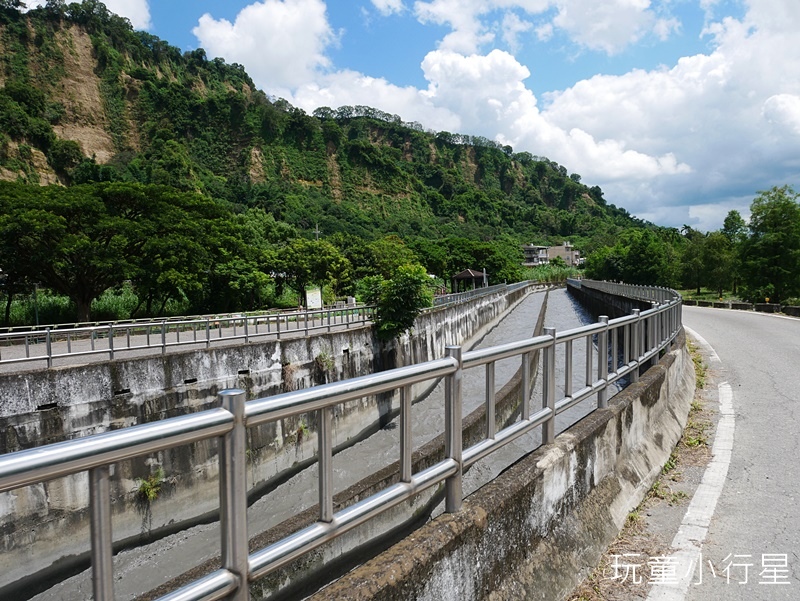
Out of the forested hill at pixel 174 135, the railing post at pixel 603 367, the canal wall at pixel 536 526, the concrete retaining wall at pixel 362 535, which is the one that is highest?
the forested hill at pixel 174 135

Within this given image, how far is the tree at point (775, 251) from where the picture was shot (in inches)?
1508

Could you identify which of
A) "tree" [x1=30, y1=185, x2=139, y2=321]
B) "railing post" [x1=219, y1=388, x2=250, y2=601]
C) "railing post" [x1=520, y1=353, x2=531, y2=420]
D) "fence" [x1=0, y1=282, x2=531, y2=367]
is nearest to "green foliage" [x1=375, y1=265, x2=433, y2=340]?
"fence" [x1=0, y1=282, x2=531, y2=367]

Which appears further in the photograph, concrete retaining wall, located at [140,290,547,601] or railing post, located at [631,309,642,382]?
railing post, located at [631,309,642,382]

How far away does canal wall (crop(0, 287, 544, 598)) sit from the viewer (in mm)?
9031

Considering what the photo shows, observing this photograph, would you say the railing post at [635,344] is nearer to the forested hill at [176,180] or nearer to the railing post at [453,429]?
the railing post at [453,429]

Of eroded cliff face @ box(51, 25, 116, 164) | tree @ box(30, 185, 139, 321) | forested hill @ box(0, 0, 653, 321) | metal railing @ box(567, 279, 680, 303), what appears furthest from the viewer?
eroded cliff face @ box(51, 25, 116, 164)

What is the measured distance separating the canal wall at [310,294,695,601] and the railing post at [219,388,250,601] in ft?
1.24

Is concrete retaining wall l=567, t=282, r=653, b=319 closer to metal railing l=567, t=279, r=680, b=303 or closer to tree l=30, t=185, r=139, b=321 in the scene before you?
metal railing l=567, t=279, r=680, b=303

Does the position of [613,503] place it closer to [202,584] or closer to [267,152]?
[202,584]

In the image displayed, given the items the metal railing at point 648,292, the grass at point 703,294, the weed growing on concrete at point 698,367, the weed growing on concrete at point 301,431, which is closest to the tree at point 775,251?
the metal railing at point 648,292

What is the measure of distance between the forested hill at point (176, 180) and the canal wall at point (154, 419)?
53.9 ft

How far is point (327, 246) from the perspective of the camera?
51.6 m

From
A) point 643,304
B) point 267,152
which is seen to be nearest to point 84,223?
point 643,304

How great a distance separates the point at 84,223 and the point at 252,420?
102 ft
